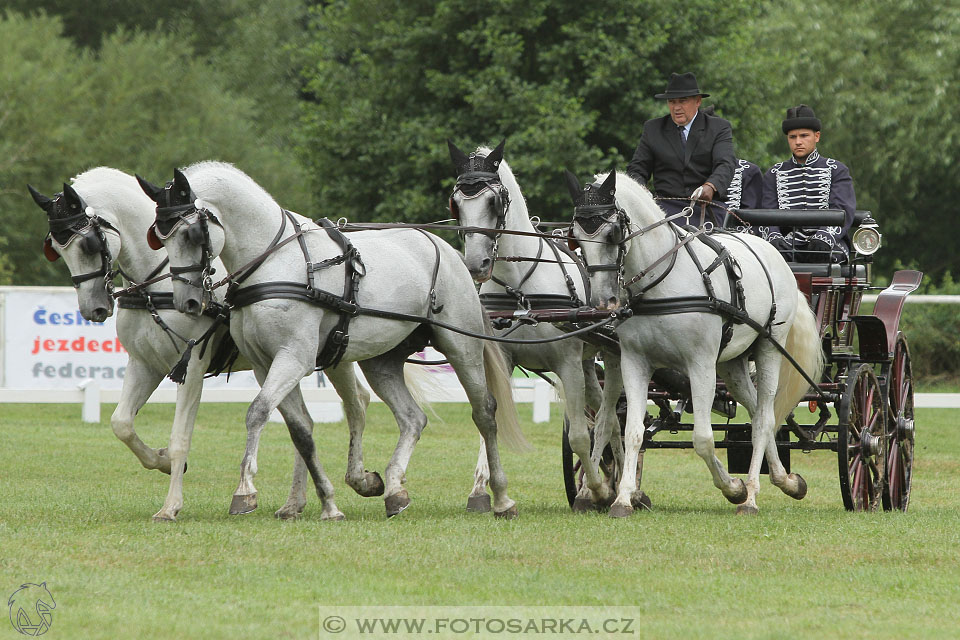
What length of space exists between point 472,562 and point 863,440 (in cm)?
356

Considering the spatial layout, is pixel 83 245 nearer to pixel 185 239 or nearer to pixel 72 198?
pixel 72 198

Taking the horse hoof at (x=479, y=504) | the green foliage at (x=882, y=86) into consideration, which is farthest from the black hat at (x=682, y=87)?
the green foliage at (x=882, y=86)

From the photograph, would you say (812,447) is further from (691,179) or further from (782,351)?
(691,179)

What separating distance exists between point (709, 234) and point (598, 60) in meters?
12.2

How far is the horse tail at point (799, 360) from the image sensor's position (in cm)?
821

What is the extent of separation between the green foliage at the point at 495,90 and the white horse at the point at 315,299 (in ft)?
36.7

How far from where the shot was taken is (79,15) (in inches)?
1270

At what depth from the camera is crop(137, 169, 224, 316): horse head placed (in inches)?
259

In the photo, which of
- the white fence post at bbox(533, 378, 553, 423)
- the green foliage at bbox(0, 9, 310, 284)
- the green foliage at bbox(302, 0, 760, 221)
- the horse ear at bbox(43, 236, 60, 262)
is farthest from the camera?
the green foliage at bbox(0, 9, 310, 284)

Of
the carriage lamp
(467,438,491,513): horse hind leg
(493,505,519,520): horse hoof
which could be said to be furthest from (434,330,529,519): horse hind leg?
the carriage lamp

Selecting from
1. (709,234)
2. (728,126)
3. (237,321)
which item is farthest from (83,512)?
(728,126)

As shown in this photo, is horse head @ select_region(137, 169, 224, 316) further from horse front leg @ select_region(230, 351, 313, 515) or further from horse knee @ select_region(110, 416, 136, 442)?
horse knee @ select_region(110, 416, 136, 442)

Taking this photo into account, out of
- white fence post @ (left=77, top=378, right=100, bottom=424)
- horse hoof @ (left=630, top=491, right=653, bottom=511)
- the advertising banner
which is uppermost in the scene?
horse hoof @ (left=630, top=491, right=653, bottom=511)

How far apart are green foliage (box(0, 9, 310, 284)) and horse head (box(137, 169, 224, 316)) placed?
16433 mm
